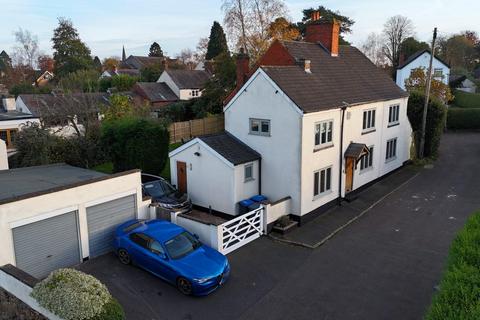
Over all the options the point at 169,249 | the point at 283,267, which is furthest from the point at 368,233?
the point at 169,249

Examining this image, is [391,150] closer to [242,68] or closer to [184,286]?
[242,68]

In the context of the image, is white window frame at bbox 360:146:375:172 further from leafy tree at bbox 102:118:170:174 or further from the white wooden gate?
leafy tree at bbox 102:118:170:174

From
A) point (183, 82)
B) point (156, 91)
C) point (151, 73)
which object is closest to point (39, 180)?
point (156, 91)

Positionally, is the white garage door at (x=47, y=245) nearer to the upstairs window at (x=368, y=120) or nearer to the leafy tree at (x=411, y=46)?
the upstairs window at (x=368, y=120)

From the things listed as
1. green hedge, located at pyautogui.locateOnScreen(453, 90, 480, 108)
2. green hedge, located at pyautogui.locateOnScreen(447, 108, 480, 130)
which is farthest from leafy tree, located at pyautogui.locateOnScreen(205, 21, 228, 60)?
green hedge, located at pyautogui.locateOnScreen(447, 108, 480, 130)

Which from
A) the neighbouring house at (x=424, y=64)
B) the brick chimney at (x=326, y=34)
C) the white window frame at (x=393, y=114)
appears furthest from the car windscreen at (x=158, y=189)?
the neighbouring house at (x=424, y=64)
